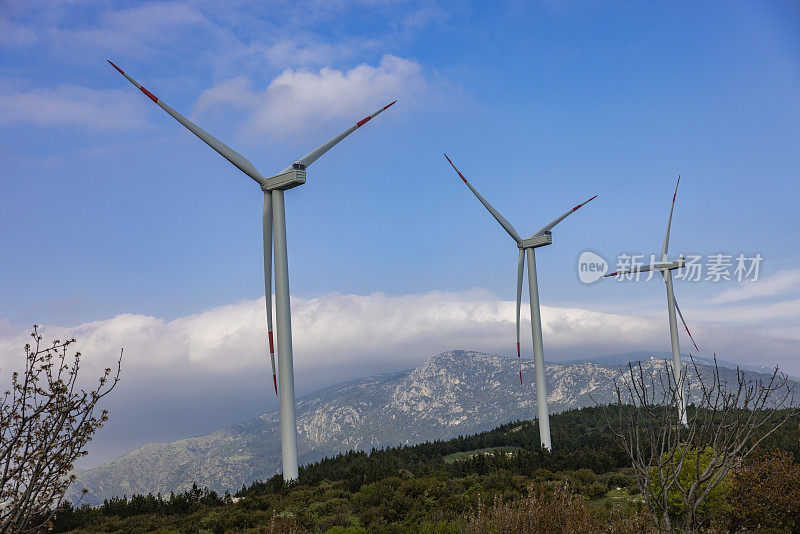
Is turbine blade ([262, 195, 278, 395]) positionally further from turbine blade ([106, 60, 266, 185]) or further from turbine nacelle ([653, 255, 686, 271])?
turbine nacelle ([653, 255, 686, 271])

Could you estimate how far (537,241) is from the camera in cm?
4259

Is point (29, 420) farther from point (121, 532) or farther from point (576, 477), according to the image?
point (576, 477)

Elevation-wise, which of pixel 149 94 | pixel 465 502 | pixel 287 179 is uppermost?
pixel 149 94

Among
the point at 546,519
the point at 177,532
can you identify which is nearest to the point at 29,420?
the point at 546,519

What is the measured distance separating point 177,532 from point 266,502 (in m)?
5.31

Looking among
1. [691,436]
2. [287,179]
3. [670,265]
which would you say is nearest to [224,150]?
[287,179]

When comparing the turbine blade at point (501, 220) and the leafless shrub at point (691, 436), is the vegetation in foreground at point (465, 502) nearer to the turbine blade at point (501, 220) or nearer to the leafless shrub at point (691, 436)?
the leafless shrub at point (691, 436)

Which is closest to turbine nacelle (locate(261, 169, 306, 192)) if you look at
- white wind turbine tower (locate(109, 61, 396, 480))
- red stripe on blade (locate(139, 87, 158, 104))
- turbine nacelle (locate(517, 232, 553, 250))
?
white wind turbine tower (locate(109, 61, 396, 480))

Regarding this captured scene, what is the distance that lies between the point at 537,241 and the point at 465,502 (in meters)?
25.2

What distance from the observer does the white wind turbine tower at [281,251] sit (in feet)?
94.2

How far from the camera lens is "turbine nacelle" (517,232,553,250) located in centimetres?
4256

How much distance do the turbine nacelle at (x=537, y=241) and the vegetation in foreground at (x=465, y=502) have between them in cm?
1417

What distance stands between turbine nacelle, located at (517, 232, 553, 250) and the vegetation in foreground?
46.5 ft

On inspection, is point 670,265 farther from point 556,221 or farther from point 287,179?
point 287,179
